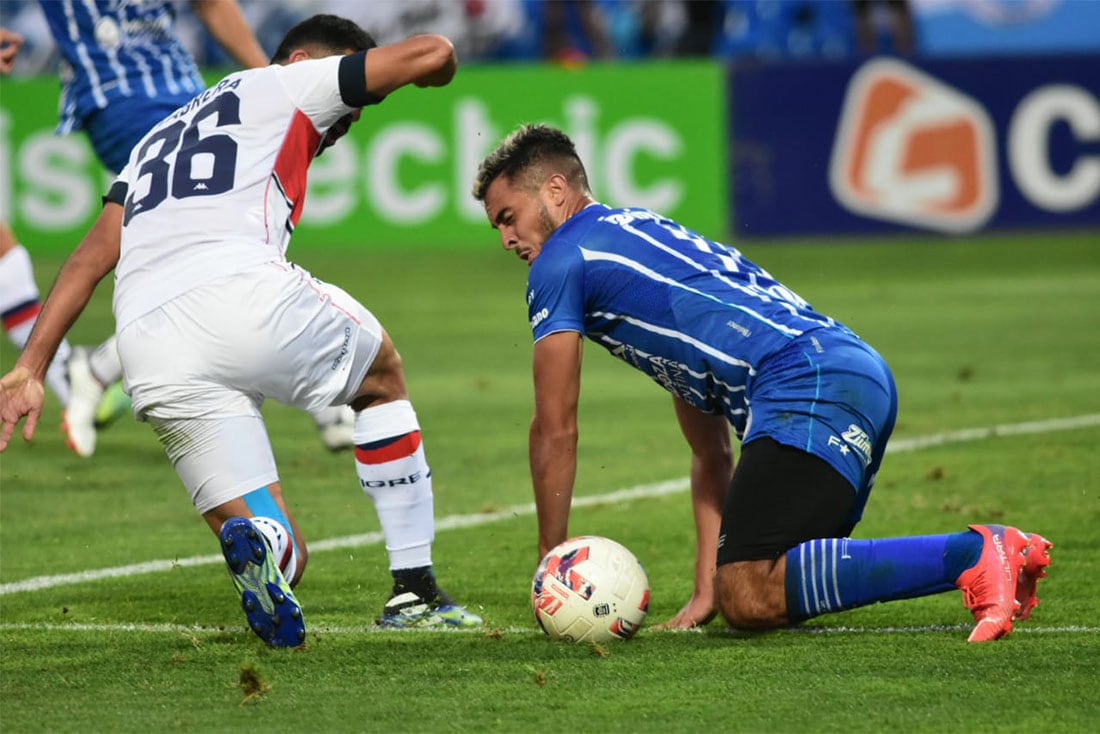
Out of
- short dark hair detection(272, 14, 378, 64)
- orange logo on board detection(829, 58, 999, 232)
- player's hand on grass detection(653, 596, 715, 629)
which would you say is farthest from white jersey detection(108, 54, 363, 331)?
orange logo on board detection(829, 58, 999, 232)

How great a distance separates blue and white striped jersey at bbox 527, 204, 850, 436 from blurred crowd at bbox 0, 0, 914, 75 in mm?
12772

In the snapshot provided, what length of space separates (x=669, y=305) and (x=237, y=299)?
1.09 metres

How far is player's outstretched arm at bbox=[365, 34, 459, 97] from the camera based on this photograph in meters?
4.66

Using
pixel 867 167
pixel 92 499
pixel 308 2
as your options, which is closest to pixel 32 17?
pixel 308 2

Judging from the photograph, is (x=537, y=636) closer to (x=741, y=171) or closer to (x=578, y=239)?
(x=578, y=239)

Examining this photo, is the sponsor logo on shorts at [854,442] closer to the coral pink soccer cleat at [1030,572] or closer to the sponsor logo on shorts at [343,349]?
the coral pink soccer cleat at [1030,572]

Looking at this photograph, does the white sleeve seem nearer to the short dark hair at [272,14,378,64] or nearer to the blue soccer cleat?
the short dark hair at [272,14,378,64]

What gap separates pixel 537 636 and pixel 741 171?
12.7 meters

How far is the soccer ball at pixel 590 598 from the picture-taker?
4.62 m

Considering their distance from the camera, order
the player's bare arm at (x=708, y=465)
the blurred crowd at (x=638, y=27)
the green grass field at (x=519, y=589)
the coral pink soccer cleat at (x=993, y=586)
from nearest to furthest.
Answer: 1. the green grass field at (x=519, y=589)
2. the coral pink soccer cleat at (x=993, y=586)
3. the player's bare arm at (x=708, y=465)
4. the blurred crowd at (x=638, y=27)

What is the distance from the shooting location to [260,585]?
433cm

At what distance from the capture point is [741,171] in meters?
17.1

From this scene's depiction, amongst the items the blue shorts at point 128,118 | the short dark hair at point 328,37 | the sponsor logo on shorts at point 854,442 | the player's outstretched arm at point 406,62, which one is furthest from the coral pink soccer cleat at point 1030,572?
the blue shorts at point 128,118

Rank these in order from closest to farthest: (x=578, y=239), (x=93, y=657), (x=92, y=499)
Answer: (x=93, y=657) < (x=578, y=239) < (x=92, y=499)
